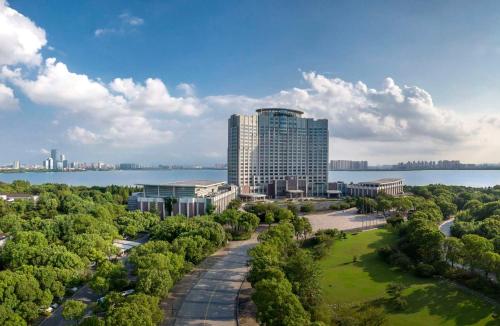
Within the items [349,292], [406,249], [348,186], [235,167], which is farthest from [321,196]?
[349,292]

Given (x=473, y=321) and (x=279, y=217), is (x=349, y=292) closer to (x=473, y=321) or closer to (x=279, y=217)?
(x=473, y=321)

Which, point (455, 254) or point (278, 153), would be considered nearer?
point (455, 254)

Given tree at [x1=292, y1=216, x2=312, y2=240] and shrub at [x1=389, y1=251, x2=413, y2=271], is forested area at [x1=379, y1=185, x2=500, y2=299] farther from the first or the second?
tree at [x1=292, y1=216, x2=312, y2=240]

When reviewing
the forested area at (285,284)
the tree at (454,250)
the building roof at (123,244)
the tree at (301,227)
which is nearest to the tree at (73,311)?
the forested area at (285,284)

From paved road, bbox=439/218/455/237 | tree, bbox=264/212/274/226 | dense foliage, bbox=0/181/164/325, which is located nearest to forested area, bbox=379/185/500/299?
paved road, bbox=439/218/455/237

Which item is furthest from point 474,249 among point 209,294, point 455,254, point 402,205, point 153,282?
point 402,205

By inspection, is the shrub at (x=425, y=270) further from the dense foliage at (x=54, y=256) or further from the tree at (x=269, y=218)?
the dense foliage at (x=54, y=256)

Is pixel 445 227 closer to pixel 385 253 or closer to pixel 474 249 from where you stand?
pixel 385 253
